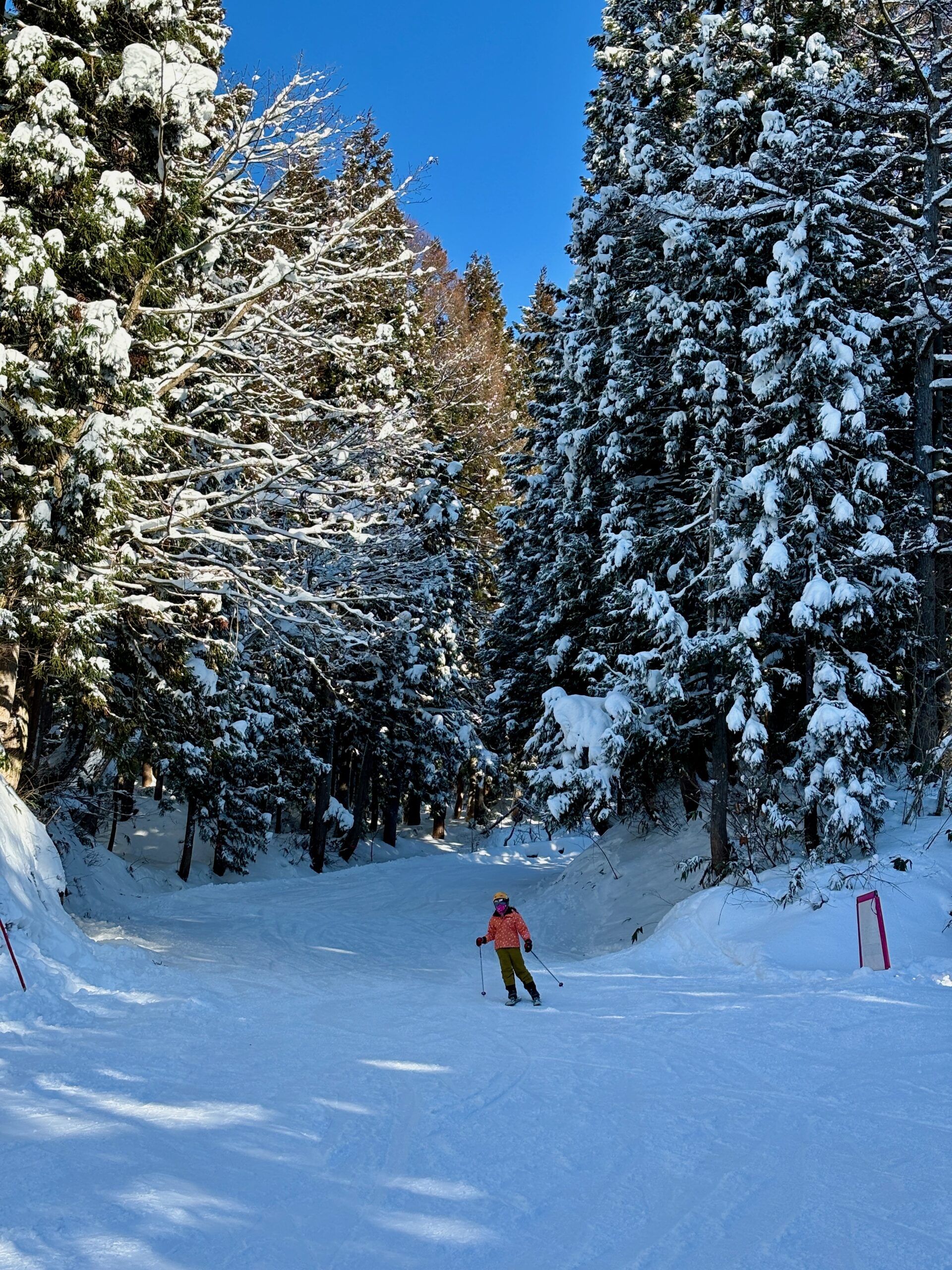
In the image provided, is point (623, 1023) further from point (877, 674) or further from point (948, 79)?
point (948, 79)

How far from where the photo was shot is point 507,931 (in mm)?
10648

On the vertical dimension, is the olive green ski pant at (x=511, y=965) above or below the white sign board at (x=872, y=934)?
below

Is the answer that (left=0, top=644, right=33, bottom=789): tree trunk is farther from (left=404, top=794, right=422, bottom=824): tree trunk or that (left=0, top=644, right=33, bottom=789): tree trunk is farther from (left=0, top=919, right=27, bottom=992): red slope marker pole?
(left=404, top=794, right=422, bottom=824): tree trunk

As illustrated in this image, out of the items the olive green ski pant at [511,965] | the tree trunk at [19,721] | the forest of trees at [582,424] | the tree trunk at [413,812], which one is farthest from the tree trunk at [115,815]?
the tree trunk at [413,812]

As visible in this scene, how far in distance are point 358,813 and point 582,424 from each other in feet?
58.3

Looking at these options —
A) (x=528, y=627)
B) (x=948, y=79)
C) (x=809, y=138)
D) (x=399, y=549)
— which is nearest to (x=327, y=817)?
(x=528, y=627)

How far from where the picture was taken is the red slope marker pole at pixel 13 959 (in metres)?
7.86

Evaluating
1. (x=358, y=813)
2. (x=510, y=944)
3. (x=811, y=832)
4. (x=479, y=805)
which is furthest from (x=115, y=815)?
(x=479, y=805)

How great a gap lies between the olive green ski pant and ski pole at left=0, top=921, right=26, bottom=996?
4.90 metres

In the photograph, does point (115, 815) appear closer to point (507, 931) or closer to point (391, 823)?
point (507, 931)

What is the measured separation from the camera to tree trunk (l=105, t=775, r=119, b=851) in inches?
724

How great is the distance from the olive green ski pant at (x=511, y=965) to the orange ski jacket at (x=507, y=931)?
64 millimetres

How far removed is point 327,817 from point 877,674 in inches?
804

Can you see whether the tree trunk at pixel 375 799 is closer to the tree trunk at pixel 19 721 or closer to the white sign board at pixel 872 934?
the tree trunk at pixel 19 721
